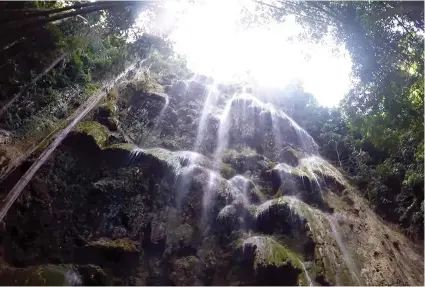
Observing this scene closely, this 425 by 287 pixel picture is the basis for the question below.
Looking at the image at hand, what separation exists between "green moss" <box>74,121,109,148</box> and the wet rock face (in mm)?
52

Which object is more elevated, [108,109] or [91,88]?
[91,88]

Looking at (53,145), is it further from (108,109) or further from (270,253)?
(270,253)

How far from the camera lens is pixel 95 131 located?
42.9 ft

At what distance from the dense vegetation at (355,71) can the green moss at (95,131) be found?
890 mm

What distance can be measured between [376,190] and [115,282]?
37.1 ft

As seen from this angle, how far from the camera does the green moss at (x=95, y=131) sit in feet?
41.8

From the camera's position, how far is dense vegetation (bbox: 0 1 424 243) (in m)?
8.33

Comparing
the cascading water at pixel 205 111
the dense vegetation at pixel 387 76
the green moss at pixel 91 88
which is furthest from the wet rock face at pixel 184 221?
the dense vegetation at pixel 387 76

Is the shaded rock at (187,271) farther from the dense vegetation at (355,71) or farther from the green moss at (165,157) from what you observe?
the dense vegetation at (355,71)

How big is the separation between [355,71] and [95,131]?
30.7ft

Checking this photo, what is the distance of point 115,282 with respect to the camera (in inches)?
346

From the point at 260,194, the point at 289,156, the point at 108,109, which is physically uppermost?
the point at 108,109

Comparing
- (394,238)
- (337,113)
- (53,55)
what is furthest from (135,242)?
(337,113)

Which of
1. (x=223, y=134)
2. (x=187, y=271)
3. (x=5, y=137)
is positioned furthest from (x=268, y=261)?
(x=5, y=137)
